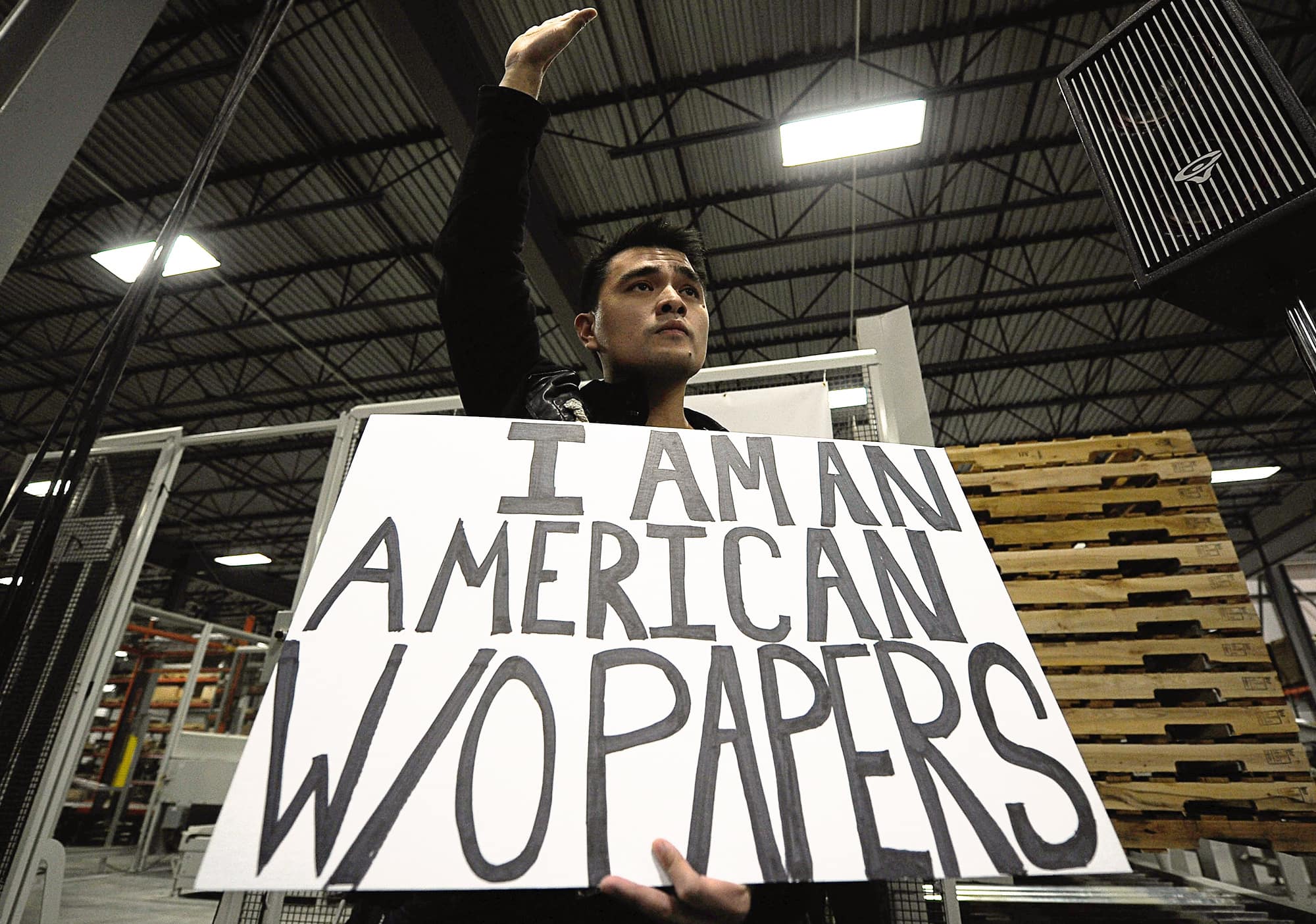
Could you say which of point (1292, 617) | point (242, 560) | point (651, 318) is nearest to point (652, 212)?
point (651, 318)

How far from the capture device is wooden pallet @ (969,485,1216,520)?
9.78ft

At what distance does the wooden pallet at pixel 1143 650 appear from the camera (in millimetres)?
2719

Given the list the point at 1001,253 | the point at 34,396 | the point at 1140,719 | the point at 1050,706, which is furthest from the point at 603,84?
the point at 34,396

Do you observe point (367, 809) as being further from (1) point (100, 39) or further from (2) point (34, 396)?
(2) point (34, 396)

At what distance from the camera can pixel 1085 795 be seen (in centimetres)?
75

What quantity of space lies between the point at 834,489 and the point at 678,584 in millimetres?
324

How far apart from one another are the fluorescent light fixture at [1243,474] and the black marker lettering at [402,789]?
15.4m

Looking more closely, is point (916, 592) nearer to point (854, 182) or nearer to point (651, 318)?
point (651, 318)

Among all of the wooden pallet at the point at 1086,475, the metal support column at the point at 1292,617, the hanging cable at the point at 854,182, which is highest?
the hanging cable at the point at 854,182

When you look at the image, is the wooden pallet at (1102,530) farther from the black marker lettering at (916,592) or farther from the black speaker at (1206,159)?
the black marker lettering at (916,592)

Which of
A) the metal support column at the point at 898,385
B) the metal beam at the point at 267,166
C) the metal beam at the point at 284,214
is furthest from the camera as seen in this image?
the metal beam at the point at 284,214

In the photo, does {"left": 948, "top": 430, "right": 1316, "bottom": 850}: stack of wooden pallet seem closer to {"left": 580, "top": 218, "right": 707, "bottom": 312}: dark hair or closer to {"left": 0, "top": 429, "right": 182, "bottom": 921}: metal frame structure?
{"left": 580, "top": 218, "right": 707, "bottom": 312}: dark hair

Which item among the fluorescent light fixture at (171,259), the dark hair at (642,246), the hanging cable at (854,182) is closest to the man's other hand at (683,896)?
the dark hair at (642,246)

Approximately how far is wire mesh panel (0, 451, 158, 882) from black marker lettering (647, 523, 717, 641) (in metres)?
3.04
